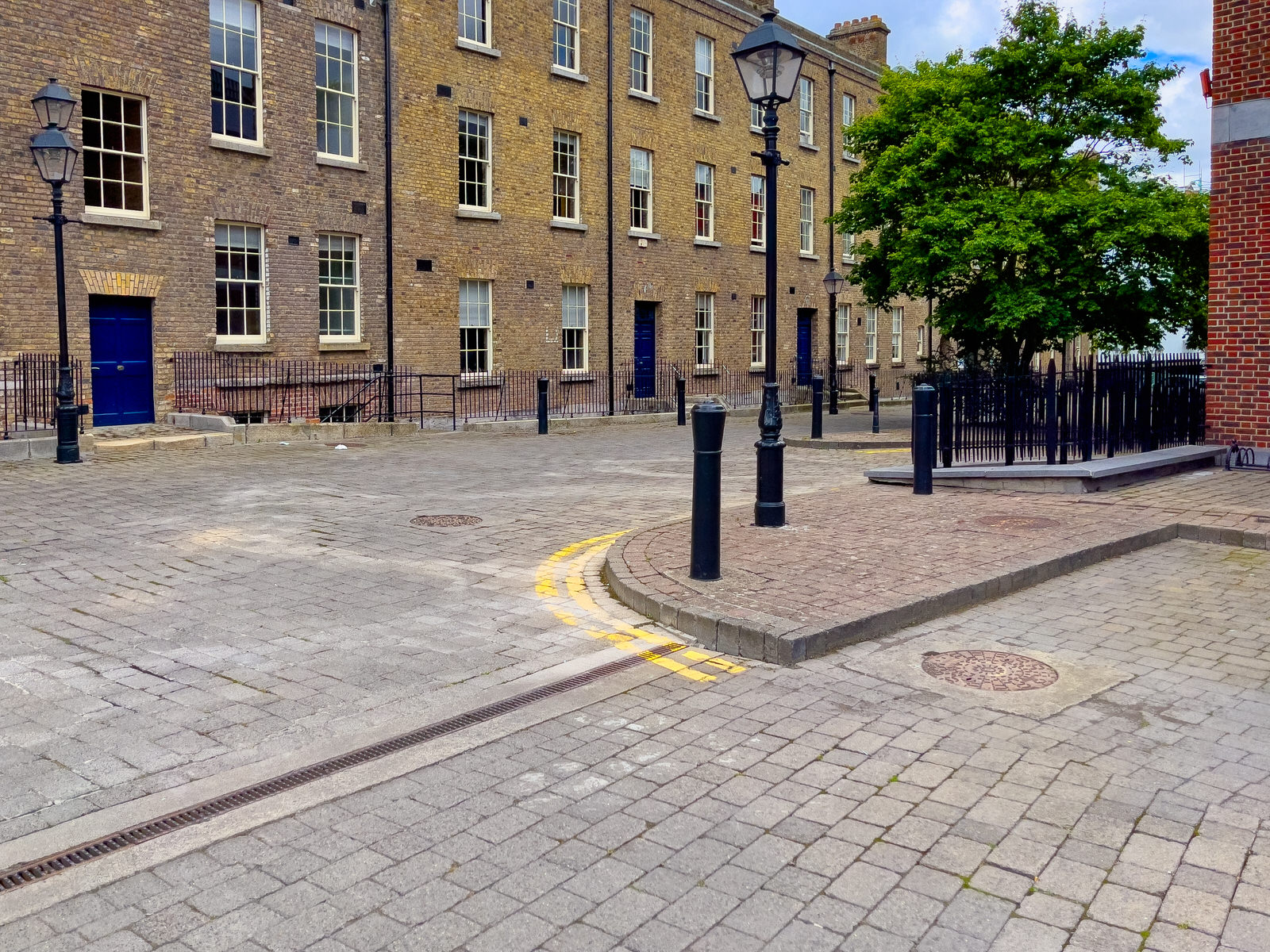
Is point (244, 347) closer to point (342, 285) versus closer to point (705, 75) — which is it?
point (342, 285)

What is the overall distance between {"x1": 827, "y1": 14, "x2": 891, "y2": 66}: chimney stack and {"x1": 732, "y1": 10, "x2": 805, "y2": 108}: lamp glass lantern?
33.8 meters

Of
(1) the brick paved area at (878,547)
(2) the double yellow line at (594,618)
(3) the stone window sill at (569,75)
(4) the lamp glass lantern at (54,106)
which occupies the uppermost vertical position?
(3) the stone window sill at (569,75)

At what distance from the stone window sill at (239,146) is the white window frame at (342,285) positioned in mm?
1922

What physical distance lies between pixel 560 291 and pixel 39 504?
56.3 ft

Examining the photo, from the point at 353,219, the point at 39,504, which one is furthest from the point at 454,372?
the point at 39,504

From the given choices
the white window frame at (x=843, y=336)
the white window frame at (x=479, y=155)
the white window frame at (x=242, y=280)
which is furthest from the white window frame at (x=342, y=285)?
the white window frame at (x=843, y=336)

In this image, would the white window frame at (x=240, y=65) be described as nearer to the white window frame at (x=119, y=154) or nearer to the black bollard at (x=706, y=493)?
the white window frame at (x=119, y=154)

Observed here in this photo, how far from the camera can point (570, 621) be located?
7.04 meters

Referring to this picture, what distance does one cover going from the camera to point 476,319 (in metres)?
25.5

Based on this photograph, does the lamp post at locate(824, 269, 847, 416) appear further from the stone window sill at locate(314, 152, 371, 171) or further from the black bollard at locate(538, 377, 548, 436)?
the stone window sill at locate(314, 152, 371, 171)

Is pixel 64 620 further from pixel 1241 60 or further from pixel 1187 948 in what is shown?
pixel 1241 60

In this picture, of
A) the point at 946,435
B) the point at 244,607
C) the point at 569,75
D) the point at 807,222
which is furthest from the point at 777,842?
the point at 807,222

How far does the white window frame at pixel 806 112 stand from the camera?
36.1 metres

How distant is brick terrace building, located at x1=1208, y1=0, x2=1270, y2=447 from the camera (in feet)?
48.6
